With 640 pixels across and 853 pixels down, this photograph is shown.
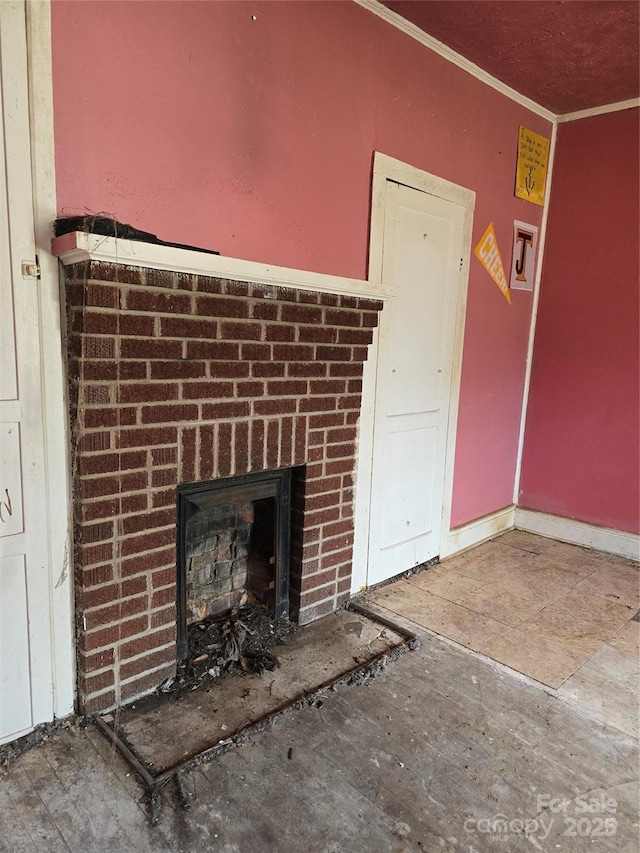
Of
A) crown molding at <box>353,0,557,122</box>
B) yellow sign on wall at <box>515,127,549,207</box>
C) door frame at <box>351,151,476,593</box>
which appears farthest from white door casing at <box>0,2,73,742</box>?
yellow sign on wall at <box>515,127,549,207</box>

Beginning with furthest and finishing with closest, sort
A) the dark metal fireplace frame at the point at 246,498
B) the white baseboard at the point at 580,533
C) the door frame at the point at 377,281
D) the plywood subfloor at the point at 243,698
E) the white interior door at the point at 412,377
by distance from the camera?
1. the white baseboard at the point at 580,533
2. the white interior door at the point at 412,377
3. the door frame at the point at 377,281
4. the dark metal fireplace frame at the point at 246,498
5. the plywood subfloor at the point at 243,698

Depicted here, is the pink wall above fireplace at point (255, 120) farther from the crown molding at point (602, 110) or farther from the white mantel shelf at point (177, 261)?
the crown molding at point (602, 110)

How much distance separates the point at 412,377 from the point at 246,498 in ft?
3.83

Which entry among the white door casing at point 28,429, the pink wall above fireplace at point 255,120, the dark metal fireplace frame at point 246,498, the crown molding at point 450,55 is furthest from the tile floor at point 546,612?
the crown molding at point 450,55

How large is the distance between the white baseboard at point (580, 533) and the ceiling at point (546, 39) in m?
2.62

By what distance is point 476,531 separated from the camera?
11.7 feet

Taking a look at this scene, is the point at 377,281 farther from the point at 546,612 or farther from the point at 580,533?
the point at 580,533

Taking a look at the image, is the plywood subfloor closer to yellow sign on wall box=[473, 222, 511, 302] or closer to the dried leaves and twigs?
the dried leaves and twigs

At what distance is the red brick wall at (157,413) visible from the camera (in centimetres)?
166

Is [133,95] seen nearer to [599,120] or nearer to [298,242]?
[298,242]

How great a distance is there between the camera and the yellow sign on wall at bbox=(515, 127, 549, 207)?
3.36 metres

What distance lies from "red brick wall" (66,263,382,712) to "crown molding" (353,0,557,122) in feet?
4.09

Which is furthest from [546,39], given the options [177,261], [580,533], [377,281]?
[580,533]

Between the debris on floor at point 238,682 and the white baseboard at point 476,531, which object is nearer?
the debris on floor at point 238,682
